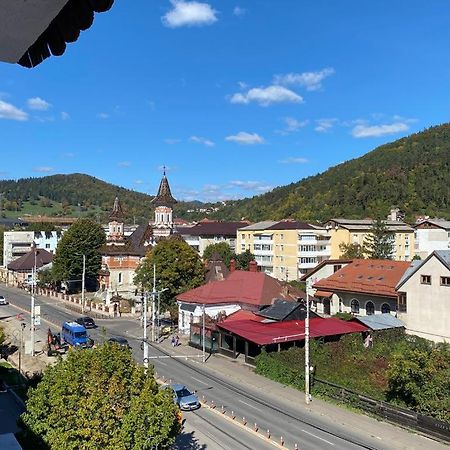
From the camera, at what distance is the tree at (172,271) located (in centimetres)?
5506

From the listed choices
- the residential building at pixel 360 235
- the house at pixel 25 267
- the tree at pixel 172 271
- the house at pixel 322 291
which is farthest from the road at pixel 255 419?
the house at pixel 25 267

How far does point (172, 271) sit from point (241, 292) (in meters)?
9.54

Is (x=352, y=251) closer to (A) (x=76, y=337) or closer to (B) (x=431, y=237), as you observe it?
(B) (x=431, y=237)

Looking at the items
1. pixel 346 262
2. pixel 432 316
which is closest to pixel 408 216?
pixel 346 262

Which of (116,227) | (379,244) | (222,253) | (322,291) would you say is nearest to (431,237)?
(379,244)

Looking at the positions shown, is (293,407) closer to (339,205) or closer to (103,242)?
(103,242)

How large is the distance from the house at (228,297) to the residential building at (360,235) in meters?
35.9

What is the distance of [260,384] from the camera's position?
3338cm

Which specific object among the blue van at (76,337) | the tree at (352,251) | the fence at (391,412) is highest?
the tree at (352,251)

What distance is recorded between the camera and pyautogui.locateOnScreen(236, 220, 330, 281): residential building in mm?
78688

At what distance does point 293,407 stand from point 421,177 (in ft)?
435

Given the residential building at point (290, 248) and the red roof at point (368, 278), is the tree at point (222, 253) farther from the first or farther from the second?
the red roof at point (368, 278)

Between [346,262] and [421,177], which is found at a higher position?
[421,177]

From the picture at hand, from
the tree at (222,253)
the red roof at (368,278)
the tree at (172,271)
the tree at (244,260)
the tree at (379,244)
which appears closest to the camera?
the red roof at (368,278)
